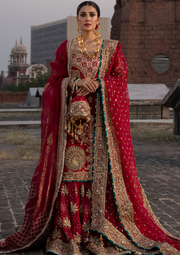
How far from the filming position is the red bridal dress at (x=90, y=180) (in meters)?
3.27

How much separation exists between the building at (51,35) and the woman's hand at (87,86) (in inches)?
4663

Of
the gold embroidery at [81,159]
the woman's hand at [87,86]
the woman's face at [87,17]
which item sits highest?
the woman's face at [87,17]

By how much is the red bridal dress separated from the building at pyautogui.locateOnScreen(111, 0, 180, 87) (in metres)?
17.7

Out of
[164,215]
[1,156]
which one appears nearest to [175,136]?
[1,156]

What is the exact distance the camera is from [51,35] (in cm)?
13138

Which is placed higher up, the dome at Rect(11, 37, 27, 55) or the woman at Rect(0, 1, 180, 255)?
the dome at Rect(11, 37, 27, 55)

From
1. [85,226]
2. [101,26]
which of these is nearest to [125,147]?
[85,226]

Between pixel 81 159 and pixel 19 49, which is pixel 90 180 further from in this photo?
pixel 19 49

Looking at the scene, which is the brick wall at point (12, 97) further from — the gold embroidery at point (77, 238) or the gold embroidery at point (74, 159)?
the gold embroidery at point (77, 238)

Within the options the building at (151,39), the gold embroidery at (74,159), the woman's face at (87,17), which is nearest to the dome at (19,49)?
the building at (151,39)

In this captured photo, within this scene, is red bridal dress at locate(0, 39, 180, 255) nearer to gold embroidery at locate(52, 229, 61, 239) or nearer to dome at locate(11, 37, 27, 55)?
gold embroidery at locate(52, 229, 61, 239)

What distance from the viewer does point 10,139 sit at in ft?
39.4

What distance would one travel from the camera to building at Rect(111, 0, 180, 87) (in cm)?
2075

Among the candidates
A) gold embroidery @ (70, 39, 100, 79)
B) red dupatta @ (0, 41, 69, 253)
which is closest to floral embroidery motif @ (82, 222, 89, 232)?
red dupatta @ (0, 41, 69, 253)
